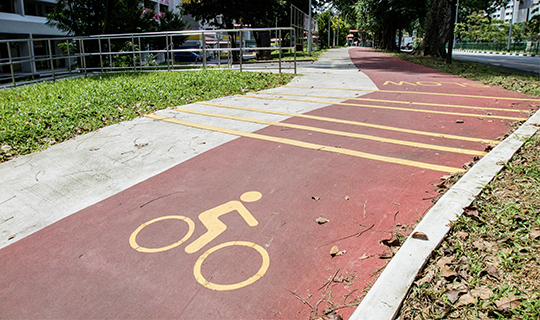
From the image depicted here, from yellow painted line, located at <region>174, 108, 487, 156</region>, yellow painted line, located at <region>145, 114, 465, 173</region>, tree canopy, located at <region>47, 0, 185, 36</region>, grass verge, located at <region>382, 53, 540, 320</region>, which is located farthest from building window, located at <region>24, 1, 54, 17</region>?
grass verge, located at <region>382, 53, 540, 320</region>

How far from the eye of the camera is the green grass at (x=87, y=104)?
19.8 feet

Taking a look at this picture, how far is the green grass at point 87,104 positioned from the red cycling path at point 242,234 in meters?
2.73

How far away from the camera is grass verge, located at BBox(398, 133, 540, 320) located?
2.19 m

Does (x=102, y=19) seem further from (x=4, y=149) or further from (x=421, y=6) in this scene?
(x=421, y=6)

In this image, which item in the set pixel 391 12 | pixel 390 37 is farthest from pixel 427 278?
pixel 390 37

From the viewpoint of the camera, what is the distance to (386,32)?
154ft

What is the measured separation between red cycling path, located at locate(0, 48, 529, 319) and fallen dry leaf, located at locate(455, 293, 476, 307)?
58 centimetres

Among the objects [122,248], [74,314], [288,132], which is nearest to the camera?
[74,314]

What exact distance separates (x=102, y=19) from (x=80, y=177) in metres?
21.0

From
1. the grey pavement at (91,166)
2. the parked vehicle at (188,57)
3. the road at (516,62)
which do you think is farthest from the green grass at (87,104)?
the parked vehicle at (188,57)

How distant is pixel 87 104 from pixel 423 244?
22.6ft

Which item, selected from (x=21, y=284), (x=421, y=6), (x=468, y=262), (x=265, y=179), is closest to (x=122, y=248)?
(x=21, y=284)

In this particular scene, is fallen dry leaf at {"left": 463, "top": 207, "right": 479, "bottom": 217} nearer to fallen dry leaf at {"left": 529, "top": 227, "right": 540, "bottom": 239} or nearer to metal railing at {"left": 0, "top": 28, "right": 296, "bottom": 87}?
fallen dry leaf at {"left": 529, "top": 227, "right": 540, "bottom": 239}

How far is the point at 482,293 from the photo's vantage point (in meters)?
2.30
